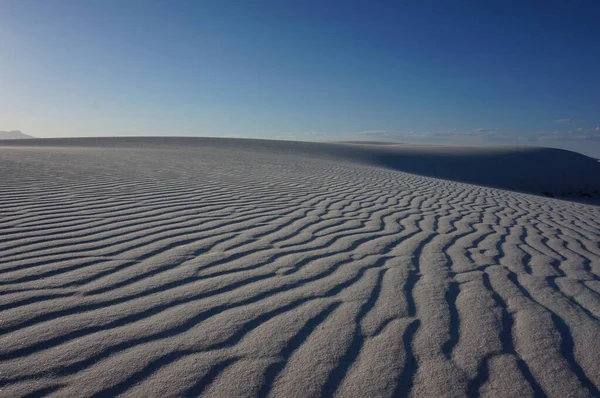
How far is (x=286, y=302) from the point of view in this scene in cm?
243

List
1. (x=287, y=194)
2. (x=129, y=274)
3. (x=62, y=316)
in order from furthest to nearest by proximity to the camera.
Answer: (x=287, y=194), (x=129, y=274), (x=62, y=316)

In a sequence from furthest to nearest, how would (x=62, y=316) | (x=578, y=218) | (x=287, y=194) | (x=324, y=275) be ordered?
(x=287, y=194)
(x=578, y=218)
(x=324, y=275)
(x=62, y=316)

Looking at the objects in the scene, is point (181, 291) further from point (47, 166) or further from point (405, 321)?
point (47, 166)

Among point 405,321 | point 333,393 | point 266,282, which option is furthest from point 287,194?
point 333,393

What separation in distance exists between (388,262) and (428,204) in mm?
3435

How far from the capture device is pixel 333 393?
5.45 feet

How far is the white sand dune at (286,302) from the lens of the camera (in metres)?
1.74

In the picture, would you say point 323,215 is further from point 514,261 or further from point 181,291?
point 181,291

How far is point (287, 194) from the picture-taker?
21.5 ft

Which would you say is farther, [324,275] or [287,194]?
[287,194]

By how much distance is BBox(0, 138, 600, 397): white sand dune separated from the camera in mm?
1736

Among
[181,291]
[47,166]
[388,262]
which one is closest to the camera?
[181,291]

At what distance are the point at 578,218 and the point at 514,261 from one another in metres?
3.55

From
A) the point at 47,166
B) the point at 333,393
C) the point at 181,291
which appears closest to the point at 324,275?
the point at 181,291
